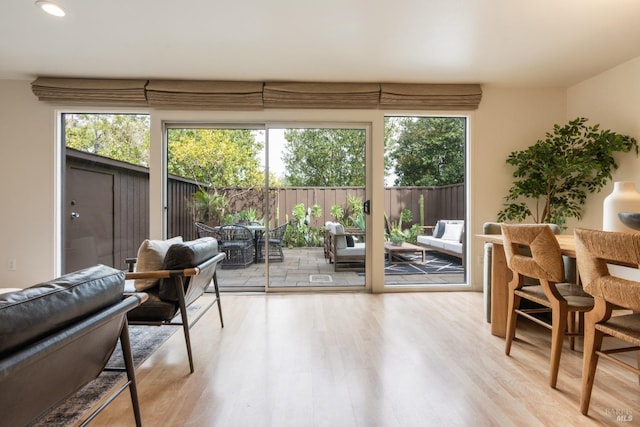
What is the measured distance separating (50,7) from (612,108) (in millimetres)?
5039

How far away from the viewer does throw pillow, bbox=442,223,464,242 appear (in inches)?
173

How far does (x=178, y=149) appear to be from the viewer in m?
3.77

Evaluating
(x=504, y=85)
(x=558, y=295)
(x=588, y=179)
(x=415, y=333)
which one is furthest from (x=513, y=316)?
(x=504, y=85)

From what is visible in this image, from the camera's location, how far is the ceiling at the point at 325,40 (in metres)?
2.33

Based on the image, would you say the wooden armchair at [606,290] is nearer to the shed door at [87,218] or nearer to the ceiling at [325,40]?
the ceiling at [325,40]

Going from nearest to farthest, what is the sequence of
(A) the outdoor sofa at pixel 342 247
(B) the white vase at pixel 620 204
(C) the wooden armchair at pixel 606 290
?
(C) the wooden armchair at pixel 606 290, (B) the white vase at pixel 620 204, (A) the outdoor sofa at pixel 342 247

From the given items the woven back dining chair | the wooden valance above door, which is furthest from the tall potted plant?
the woven back dining chair

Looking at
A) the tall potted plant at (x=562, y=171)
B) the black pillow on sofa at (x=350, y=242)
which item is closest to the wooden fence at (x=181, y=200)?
the black pillow on sofa at (x=350, y=242)

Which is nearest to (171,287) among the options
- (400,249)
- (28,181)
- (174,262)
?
(174,262)

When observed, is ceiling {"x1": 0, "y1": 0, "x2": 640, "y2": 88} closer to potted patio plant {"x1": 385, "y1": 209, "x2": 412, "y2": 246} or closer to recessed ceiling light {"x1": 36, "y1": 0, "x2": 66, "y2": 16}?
recessed ceiling light {"x1": 36, "y1": 0, "x2": 66, "y2": 16}

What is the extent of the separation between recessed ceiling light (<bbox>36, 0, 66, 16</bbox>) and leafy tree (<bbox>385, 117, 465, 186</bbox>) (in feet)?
10.3

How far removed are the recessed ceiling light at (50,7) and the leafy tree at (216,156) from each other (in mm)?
A: 1501

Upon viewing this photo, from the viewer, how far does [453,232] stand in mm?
4492

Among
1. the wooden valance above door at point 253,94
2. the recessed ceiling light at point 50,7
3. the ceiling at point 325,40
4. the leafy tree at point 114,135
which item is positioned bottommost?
the leafy tree at point 114,135
